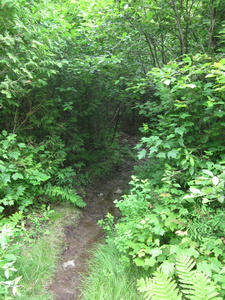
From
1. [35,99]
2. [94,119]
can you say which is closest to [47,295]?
[35,99]

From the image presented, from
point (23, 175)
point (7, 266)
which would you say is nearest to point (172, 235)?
point (7, 266)

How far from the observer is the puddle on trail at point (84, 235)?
9.46 feet

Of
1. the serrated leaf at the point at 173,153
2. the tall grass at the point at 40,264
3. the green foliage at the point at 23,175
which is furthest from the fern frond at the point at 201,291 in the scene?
the green foliage at the point at 23,175

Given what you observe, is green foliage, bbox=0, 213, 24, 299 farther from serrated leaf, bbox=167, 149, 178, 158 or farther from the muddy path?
serrated leaf, bbox=167, 149, 178, 158

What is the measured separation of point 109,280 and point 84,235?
1.41m

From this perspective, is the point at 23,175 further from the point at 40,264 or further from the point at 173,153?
the point at 173,153

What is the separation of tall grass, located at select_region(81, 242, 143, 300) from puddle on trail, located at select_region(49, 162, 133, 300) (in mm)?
183

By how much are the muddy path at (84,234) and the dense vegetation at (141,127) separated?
42cm

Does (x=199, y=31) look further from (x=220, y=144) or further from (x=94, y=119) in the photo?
(x=94, y=119)

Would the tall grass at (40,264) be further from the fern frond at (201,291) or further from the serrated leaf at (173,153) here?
the serrated leaf at (173,153)

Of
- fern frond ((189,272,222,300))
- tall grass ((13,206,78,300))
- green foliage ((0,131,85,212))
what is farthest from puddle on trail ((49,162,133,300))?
fern frond ((189,272,222,300))

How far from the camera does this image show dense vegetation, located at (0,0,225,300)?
228 centimetres

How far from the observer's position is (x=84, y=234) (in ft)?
13.3

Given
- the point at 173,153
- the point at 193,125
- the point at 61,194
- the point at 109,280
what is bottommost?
the point at 109,280
